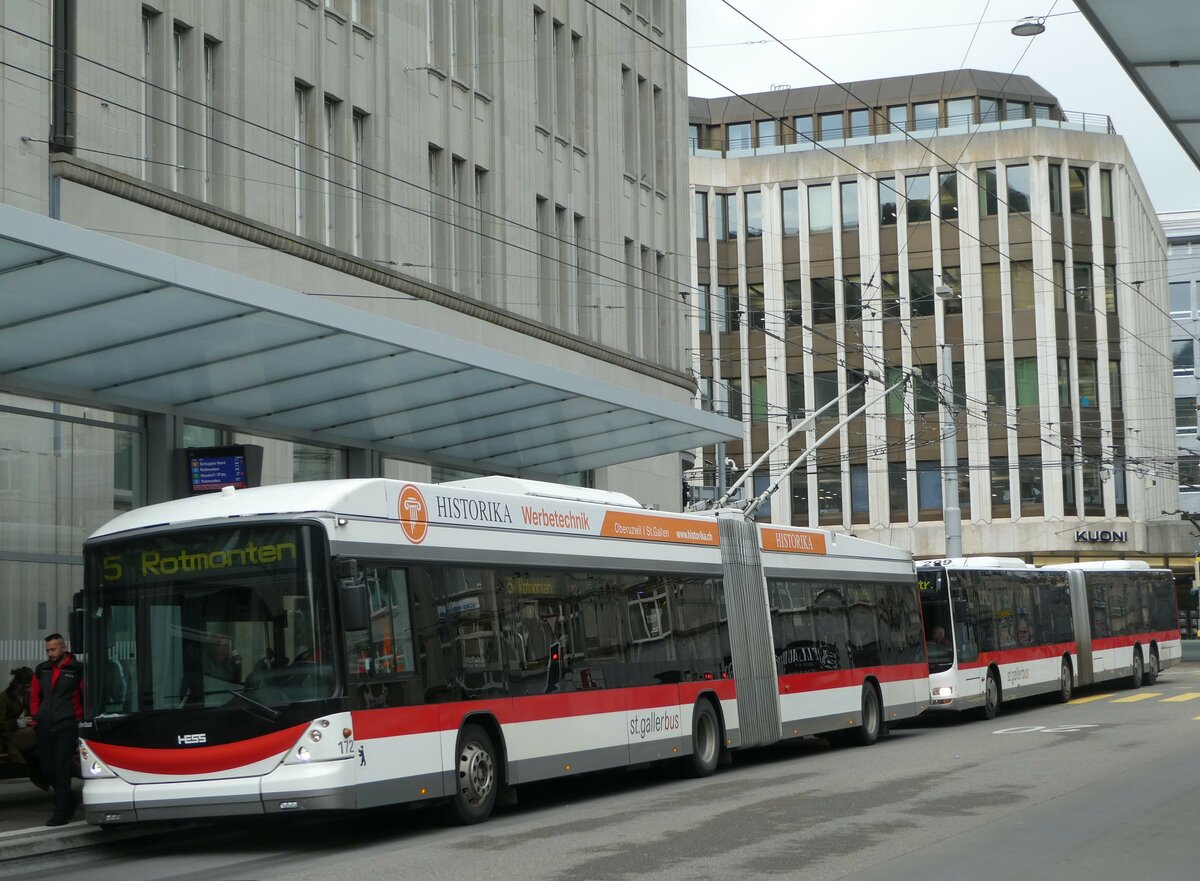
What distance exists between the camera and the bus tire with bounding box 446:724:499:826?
46.4 feet

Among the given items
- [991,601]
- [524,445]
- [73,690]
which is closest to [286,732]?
[73,690]

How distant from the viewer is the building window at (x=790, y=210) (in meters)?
64.8

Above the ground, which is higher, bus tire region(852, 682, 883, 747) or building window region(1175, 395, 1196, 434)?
building window region(1175, 395, 1196, 434)

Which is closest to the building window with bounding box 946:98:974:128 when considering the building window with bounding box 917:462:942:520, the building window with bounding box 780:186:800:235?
the building window with bounding box 780:186:800:235

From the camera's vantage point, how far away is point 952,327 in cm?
6244

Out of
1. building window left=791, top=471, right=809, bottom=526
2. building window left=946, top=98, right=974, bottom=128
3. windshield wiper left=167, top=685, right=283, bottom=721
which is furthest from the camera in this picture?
building window left=946, top=98, right=974, bottom=128

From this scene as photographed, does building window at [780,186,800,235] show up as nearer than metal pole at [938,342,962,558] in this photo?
No

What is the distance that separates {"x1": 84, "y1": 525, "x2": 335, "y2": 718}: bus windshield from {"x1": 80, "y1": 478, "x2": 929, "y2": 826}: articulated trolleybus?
0.02 m

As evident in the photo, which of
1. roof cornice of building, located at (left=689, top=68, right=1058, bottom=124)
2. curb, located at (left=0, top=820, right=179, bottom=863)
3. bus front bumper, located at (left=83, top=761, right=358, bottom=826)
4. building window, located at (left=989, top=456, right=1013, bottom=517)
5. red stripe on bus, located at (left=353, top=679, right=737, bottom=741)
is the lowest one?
curb, located at (left=0, top=820, right=179, bottom=863)

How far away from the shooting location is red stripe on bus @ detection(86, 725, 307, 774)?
12.6 m

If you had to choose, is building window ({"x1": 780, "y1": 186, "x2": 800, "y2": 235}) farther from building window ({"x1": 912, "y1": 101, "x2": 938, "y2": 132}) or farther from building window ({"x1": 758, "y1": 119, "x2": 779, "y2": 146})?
building window ({"x1": 912, "y1": 101, "x2": 938, "y2": 132})

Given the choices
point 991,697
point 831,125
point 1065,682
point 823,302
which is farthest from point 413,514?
point 831,125

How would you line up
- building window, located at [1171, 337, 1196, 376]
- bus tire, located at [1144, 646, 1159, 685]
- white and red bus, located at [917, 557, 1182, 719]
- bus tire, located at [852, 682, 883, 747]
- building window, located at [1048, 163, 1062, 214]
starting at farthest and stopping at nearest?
building window, located at [1171, 337, 1196, 376] < building window, located at [1048, 163, 1062, 214] < bus tire, located at [1144, 646, 1159, 685] < white and red bus, located at [917, 557, 1182, 719] < bus tire, located at [852, 682, 883, 747]

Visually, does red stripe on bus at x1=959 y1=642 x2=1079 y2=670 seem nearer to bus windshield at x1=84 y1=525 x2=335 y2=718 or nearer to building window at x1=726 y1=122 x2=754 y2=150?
bus windshield at x1=84 y1=525 x2=335 y2=718
